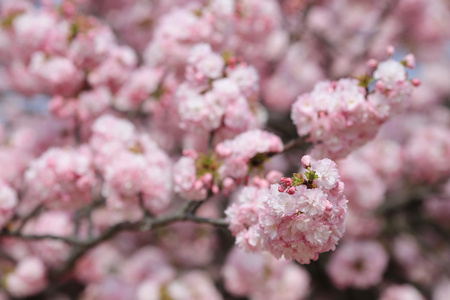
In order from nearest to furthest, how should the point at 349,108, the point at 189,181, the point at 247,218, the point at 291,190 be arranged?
the point at 291,190 → the point at 247,218 → the point at 349,108 → the point at 189,181

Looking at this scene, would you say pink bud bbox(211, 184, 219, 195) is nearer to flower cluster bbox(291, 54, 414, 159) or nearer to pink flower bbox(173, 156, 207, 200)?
pink flower bbox(173, 156, 207, 200)

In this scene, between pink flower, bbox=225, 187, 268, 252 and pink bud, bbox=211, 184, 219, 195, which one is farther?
pink bud, bbox=211, 184, 219, 195

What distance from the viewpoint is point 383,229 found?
4.27 m

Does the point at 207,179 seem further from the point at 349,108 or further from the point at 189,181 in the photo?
the point at 349,108

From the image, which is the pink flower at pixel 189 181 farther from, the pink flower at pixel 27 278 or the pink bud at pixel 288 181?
the pink flower at pixel 27 278

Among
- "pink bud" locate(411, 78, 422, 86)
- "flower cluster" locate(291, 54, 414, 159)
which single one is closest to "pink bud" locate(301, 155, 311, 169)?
"flower cluster" locate(291, 54, 414, 159)

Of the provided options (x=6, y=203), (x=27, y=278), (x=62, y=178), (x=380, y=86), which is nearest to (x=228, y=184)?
(x=380, y=86)

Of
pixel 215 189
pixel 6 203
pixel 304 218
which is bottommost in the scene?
pixel 6 203

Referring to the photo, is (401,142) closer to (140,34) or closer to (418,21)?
(418,21)

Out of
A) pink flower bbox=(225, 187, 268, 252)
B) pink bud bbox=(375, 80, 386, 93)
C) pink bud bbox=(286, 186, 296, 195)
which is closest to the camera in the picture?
pink bud bbox=(286, 186, 296, 195)

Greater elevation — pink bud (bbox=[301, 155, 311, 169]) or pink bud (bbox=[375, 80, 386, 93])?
pink bud (bbox=[301, 155, 311, 169])

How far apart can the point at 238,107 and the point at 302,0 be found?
2819mm

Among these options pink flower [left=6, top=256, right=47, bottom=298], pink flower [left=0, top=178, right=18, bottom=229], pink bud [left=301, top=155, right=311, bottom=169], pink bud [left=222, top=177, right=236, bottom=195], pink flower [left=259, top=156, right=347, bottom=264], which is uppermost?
pink bud [left=301, top=155, right=311, bottom=169]

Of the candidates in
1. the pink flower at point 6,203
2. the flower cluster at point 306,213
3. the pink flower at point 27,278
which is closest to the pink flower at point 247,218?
the flower cluster at point 306,213
